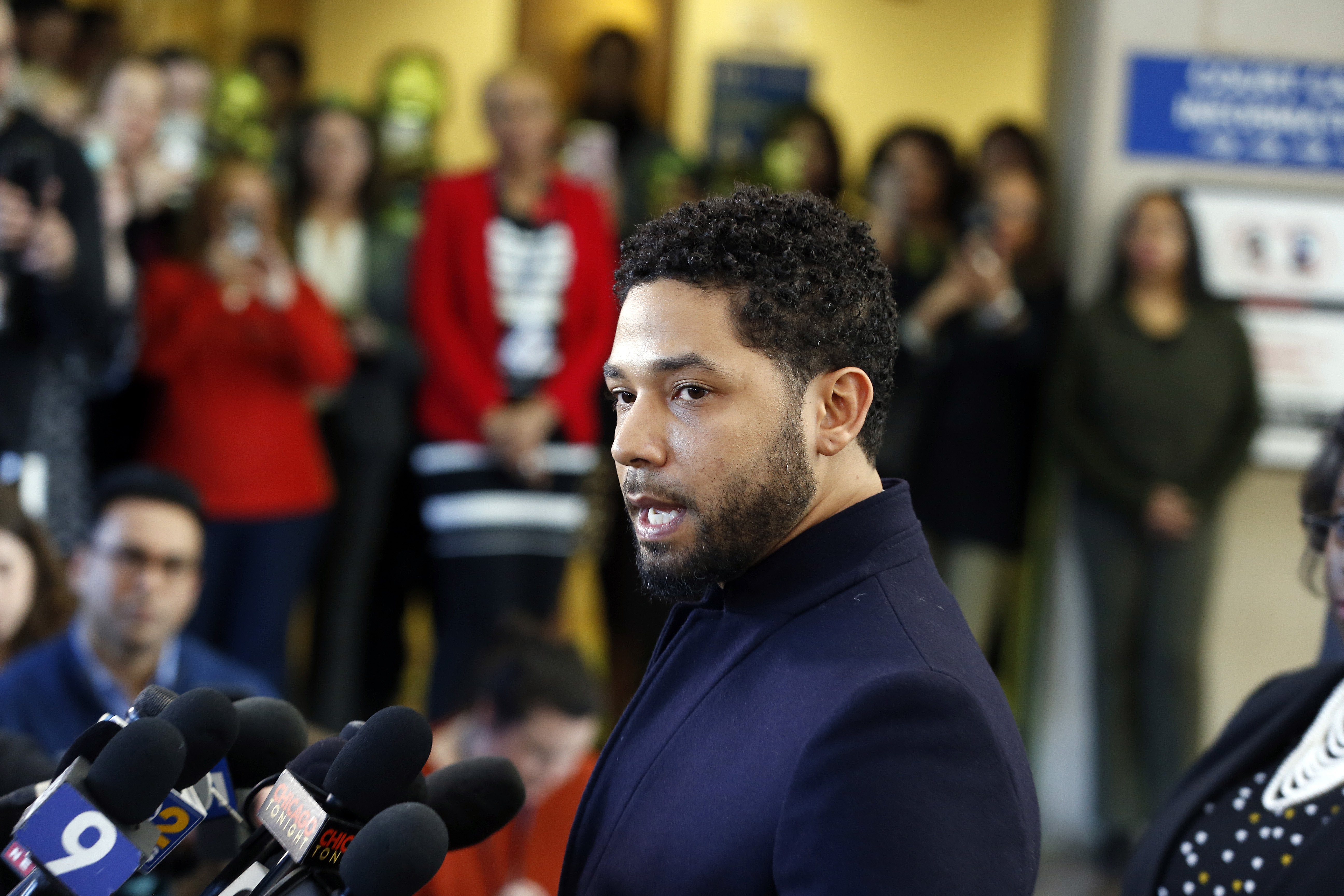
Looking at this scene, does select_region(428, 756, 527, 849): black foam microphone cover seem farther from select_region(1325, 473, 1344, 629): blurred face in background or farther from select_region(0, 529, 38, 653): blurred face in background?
select_region(0, 529, 38, 653): blurred face in background

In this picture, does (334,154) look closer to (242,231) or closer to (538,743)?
(242,231)

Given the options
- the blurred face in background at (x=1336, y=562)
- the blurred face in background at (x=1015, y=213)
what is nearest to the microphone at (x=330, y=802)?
the blurred face in background at (x=1336, y=562)

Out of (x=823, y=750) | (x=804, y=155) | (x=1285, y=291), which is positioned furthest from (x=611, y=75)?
(x=823, y=750)

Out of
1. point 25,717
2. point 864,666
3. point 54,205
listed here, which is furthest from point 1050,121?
point 864,666

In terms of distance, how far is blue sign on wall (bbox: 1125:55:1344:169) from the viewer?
Answer: 4.38 m

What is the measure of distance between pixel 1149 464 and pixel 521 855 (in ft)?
7.22

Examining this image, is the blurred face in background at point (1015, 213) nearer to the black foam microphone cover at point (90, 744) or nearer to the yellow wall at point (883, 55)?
the yellow wall at point (883, 55)

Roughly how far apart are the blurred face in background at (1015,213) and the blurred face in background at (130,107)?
237cm

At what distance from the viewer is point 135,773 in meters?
1.10

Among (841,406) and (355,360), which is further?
(355,360)

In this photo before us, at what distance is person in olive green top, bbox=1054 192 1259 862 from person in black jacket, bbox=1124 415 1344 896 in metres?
2.11

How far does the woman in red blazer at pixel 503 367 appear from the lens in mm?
4012

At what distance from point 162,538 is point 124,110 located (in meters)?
1.44

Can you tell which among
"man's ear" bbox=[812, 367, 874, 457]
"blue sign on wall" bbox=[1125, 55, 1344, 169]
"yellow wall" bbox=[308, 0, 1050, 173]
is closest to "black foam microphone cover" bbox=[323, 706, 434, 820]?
"man's ear" bbox=[812, 367, 874, 457]
